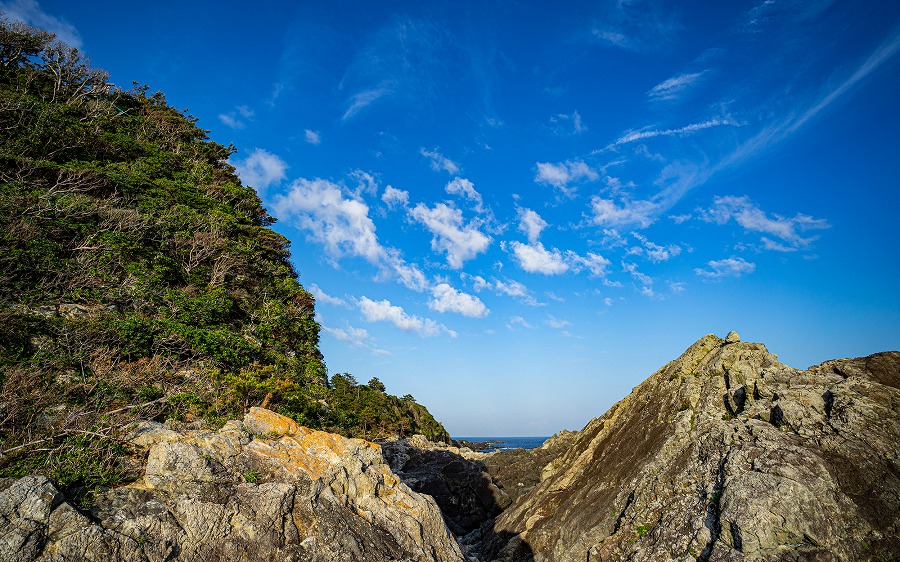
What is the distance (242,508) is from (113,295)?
11.4 metres

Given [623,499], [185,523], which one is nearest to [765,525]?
[623,499]

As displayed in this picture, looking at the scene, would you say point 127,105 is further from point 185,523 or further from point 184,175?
point 185,523

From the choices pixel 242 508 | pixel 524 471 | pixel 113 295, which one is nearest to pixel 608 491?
pixel 242 508

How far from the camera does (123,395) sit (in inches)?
439

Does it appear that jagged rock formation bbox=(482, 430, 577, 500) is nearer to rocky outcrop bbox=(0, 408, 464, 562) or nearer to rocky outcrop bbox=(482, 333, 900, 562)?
rocky outcrop bbox=(482, 333, 900, 562)

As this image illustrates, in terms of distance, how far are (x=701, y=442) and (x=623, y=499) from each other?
3923 millimetres

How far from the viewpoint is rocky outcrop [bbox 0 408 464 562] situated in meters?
6.66

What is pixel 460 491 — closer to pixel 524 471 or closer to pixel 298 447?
pixel 524 471

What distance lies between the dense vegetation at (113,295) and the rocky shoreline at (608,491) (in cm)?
Result: 136

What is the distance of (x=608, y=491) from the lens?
17.8m

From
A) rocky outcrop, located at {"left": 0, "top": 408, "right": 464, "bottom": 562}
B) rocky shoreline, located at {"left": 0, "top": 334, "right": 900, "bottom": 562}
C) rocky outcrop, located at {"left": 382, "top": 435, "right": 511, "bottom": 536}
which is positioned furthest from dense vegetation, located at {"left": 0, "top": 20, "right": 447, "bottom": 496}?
rocky outcrop, located at {"left": 382, "top": 435, "right": 511, "bottom": 536}

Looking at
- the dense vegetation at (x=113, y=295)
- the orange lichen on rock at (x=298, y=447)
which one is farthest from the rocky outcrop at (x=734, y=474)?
the dense vegetation at (x=113, y=295)

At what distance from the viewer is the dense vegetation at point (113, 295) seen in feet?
31.1

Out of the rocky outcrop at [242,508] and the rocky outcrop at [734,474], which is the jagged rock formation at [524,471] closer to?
the rocky outcrop at [734,474]
